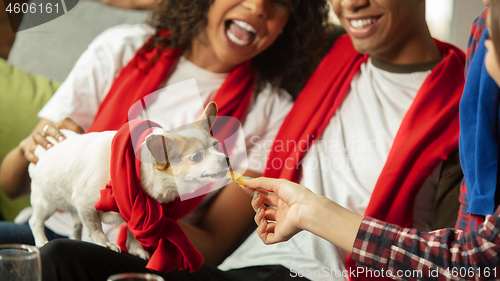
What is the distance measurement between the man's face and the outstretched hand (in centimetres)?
34

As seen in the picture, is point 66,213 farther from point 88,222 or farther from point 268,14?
point 268,14

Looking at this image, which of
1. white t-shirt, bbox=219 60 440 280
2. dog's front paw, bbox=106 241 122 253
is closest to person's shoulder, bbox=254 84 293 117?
white t-shirt, bbox=219 60 440 280

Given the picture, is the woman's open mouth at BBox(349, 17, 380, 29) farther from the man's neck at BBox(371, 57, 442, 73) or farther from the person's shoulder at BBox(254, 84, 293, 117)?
the person's shoulder at BBox(254, 84, 293, 117)

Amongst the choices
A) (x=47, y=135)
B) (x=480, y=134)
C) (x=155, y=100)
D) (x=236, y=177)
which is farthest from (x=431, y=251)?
(x=47, y=135)

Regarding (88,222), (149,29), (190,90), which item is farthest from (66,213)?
(149,29)

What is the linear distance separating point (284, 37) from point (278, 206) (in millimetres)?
368

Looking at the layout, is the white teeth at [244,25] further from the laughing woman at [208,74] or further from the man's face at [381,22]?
the man's face at [381,22]

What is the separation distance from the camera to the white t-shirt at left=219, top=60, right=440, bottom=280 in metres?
0.79

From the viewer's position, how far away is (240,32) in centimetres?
81

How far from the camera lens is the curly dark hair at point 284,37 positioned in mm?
855

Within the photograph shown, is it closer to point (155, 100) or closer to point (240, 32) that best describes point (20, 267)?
point (155, 100)

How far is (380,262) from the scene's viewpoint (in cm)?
60

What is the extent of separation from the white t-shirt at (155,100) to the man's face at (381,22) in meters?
0.19

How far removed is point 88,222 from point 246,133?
33cm
